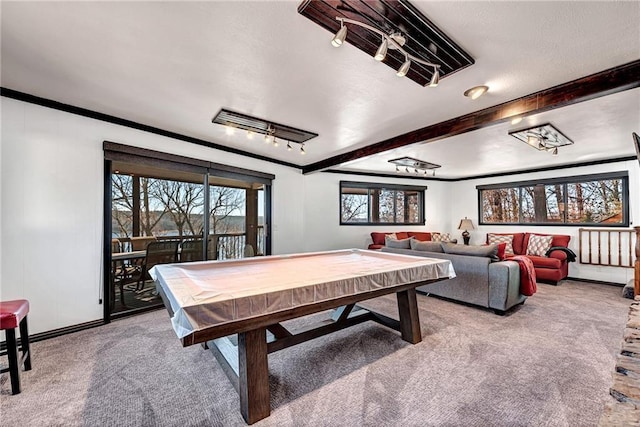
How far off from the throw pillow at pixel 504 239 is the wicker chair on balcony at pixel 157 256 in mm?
6455

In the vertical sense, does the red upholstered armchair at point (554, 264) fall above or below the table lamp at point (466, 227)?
below

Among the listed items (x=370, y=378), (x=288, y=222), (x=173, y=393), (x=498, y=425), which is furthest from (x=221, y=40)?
(x=288, y=222)

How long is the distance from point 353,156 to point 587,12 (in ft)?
10.6

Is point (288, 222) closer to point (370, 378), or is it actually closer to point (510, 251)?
point (370, 378)

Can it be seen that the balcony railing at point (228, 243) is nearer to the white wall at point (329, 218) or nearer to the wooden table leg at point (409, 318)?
the white wall at point (329, 218)

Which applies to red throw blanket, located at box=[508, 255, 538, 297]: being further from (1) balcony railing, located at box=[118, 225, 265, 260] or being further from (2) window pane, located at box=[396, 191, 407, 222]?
(1) balcony railing, located at box=[118, 225, 265, 260]

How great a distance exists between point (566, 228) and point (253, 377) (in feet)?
22.7

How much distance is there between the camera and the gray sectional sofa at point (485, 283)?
132 inches

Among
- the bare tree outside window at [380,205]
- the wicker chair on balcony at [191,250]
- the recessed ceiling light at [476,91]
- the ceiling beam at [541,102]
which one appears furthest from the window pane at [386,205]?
the recessed ceiling light at [476,91]

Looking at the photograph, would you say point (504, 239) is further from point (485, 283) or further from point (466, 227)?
point (485, 283)

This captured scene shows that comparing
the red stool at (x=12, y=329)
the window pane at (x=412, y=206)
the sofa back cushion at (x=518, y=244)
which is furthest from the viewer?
the window pane at (x=412, y=206)

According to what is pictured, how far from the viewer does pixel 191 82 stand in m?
2.37

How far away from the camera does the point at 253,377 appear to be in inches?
66.6

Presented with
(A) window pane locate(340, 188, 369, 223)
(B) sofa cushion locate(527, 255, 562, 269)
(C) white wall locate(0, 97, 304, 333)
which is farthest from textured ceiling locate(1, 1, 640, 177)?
(A) window pane locate(340, 188, 369, 223)
